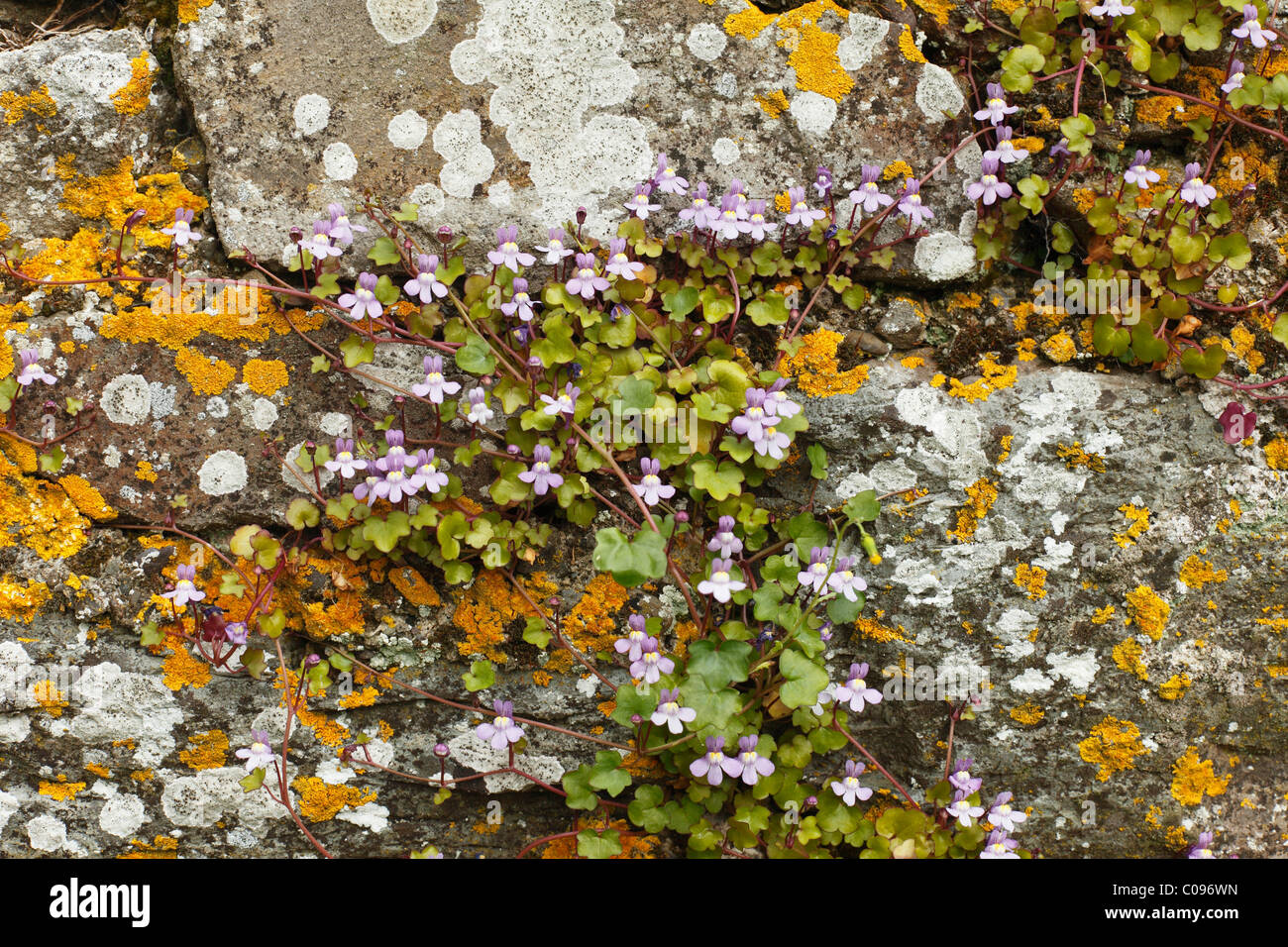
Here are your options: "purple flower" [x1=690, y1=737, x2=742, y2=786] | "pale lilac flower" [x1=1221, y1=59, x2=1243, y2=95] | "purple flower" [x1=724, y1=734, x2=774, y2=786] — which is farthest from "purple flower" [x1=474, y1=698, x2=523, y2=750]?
"pale lilac flower" [x1=1221, y1=59, x2=1243, y2=95]

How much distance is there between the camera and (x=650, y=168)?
244 cm

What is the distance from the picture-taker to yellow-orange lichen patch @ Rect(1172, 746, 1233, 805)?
2428 millimetres

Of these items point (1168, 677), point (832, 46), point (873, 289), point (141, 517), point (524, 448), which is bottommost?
point (1168, 677)

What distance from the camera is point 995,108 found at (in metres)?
2.42

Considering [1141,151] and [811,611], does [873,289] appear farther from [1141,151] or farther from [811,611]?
[811,611]

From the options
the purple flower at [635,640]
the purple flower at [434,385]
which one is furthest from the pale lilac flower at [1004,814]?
the purple flower at [434,385]

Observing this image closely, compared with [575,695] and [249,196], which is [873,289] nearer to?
[575,695]

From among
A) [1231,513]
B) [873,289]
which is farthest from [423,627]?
[1231,513]

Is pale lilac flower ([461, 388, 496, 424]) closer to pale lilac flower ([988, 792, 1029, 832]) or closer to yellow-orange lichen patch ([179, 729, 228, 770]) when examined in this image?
yellow-orange lichen patch ([179, 729, 228, 770])

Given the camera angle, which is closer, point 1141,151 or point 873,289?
point 1141,151

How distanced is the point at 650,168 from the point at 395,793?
5.91 feet

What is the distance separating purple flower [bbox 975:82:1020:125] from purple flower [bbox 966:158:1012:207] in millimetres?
119

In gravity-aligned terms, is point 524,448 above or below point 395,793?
above

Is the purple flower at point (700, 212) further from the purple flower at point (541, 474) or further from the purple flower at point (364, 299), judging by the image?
the purple flower at point (364, 299)
